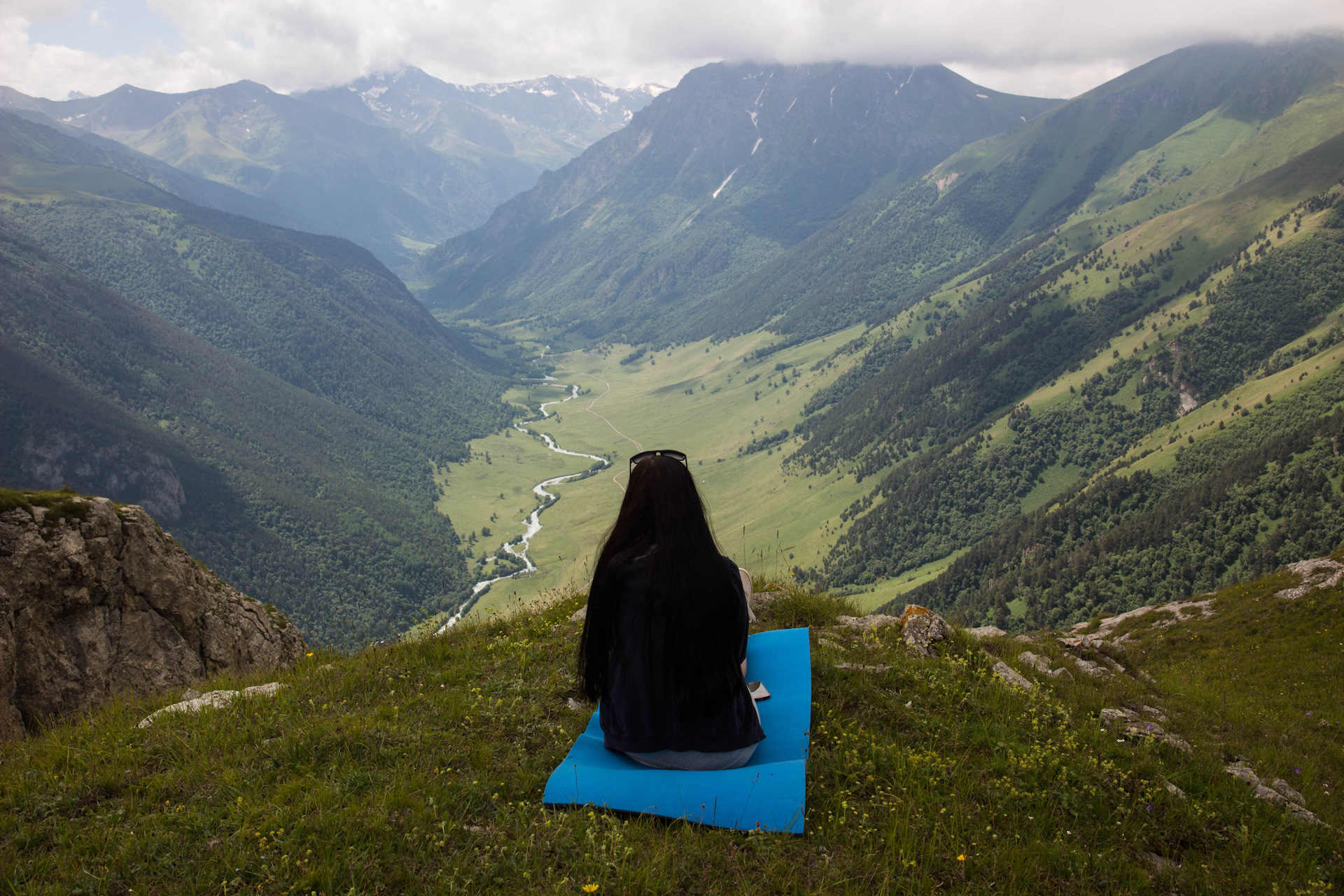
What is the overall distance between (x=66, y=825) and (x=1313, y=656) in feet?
110

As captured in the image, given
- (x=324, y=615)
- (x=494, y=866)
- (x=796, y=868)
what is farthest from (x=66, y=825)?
(x=324, y=615)

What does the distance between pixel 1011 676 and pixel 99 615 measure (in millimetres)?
16391

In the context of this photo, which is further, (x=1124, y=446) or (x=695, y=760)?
(x=1124, y=446)

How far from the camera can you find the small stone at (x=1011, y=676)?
10.1 metres

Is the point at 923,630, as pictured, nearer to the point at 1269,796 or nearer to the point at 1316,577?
the point at 1269,796

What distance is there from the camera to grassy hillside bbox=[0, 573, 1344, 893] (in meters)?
5.83

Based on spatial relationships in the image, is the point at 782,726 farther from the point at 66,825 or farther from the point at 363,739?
the point at 66,825

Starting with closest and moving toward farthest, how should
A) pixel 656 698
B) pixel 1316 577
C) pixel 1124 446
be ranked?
pixel 656 698 < pixel 1316 577 < pixel 1124 446

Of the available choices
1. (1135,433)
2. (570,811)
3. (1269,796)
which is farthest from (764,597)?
(1135,433)

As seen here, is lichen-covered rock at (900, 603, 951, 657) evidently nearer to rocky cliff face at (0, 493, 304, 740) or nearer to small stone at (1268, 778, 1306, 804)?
small stone at (1268, 778, 1306, 804)

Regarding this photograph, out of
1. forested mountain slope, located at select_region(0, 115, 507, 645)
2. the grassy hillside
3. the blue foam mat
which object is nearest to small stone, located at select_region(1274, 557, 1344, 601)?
the grassy hillside

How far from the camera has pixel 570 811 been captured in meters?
6.68

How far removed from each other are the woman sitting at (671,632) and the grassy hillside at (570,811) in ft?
2.84

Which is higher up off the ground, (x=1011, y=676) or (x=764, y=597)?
(x=764, y=597)
